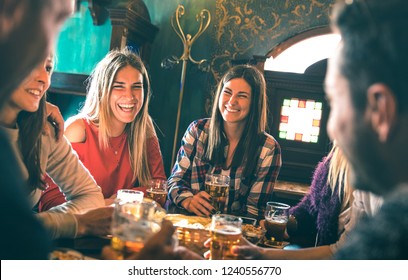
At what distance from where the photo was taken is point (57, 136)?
172 cm

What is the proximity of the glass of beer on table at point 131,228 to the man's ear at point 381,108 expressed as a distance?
1.62 ft

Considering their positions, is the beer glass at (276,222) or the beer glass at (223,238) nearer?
the beer glass at (223,238)

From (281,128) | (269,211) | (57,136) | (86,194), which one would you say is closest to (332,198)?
(269,211)

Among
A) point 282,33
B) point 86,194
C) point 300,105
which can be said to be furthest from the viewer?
point 282,33

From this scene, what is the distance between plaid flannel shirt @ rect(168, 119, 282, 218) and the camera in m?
2.34

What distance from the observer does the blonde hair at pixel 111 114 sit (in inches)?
95.6

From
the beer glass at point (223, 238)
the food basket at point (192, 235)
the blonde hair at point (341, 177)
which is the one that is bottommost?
the food basket at point (192, 235)

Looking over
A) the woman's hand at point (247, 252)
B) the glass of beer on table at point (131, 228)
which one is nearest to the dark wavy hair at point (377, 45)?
the glass of beer on table at point (131, 228)

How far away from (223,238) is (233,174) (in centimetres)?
132

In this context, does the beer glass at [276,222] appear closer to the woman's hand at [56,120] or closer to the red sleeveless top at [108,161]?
the woman's hand at [56,120]

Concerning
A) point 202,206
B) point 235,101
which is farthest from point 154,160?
point 202,206

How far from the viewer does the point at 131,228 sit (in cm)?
91

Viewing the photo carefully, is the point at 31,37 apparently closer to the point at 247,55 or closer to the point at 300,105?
the point at 300,105
